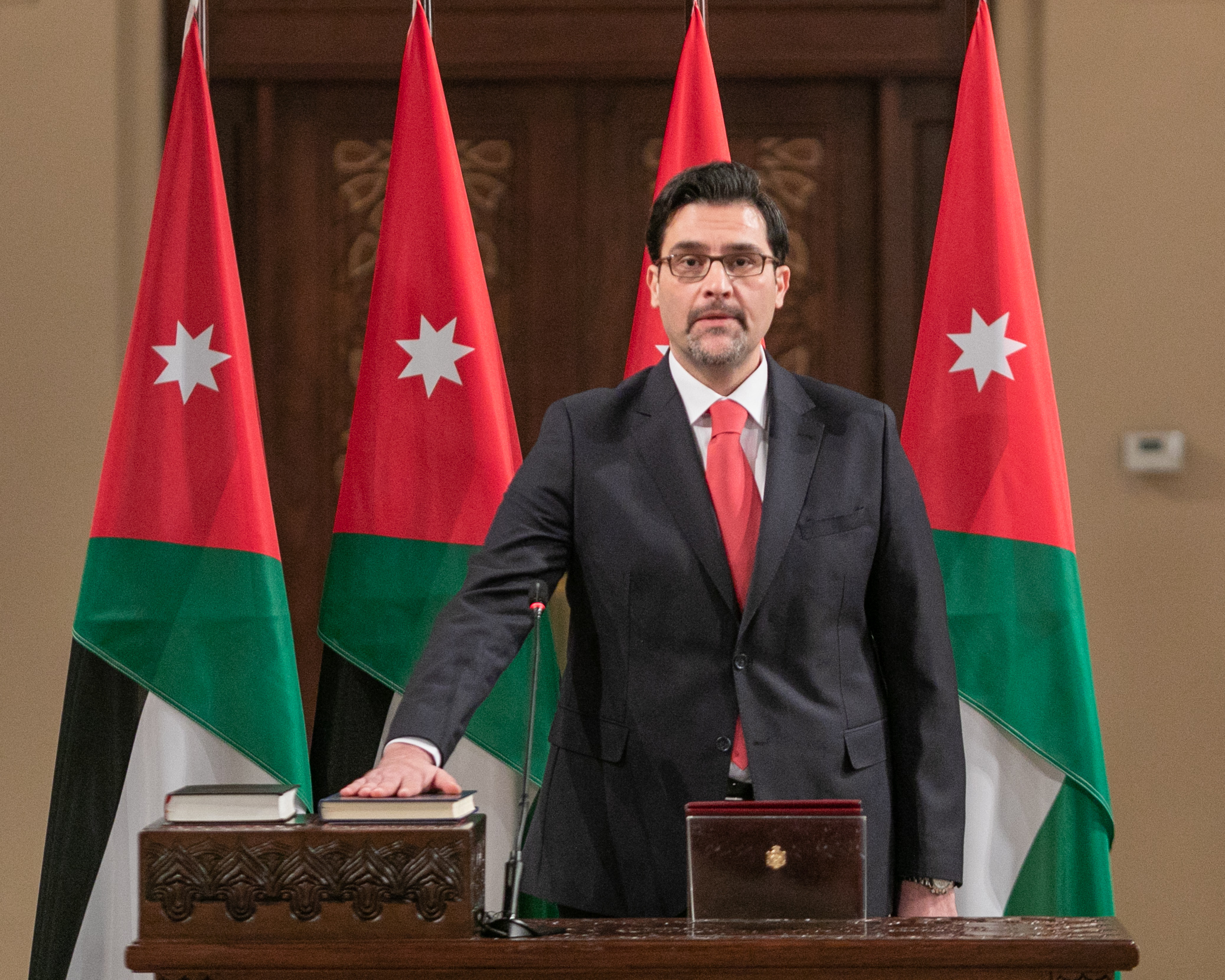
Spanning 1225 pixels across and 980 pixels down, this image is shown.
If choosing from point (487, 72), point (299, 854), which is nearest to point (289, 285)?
point (487, 72)

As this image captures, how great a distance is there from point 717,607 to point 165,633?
151 centimetres

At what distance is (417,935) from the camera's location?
127cm

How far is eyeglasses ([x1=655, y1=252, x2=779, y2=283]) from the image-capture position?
71.2 inches

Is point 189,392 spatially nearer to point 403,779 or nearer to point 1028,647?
point 403,779

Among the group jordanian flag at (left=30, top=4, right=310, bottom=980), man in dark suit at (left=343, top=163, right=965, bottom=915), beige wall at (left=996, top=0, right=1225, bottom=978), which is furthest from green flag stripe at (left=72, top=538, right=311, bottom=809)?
beige wall at (left=996, top=0, right=1225, bottom=978)

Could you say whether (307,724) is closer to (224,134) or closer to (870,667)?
(224,134)

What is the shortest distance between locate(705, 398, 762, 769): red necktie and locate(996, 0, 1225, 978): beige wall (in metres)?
1.60

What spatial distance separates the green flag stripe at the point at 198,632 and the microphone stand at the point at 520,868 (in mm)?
1375

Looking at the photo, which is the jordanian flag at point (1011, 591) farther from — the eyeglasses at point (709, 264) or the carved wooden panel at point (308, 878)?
the carved wooden panel at point (308, 878)

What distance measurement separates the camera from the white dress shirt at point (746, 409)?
1.83 metres

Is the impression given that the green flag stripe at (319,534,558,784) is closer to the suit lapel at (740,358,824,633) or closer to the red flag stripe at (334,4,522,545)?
the red flag stripe at (334,4,522,545)

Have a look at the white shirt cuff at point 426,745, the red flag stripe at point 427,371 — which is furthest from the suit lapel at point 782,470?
the red flag stripe at point 427,371

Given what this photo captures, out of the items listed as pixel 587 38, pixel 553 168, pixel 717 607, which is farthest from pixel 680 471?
pixel 587 38

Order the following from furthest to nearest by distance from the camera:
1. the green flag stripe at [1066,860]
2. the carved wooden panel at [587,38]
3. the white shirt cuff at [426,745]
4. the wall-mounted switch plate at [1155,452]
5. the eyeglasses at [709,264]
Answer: the carved wooden panel at [587,38] < the wall-mounted switch plate at [1155,452] < the green flag stripe at [1066,860] < the eyeglasses at [709,264] < the white shirt cuff at [426,745]
